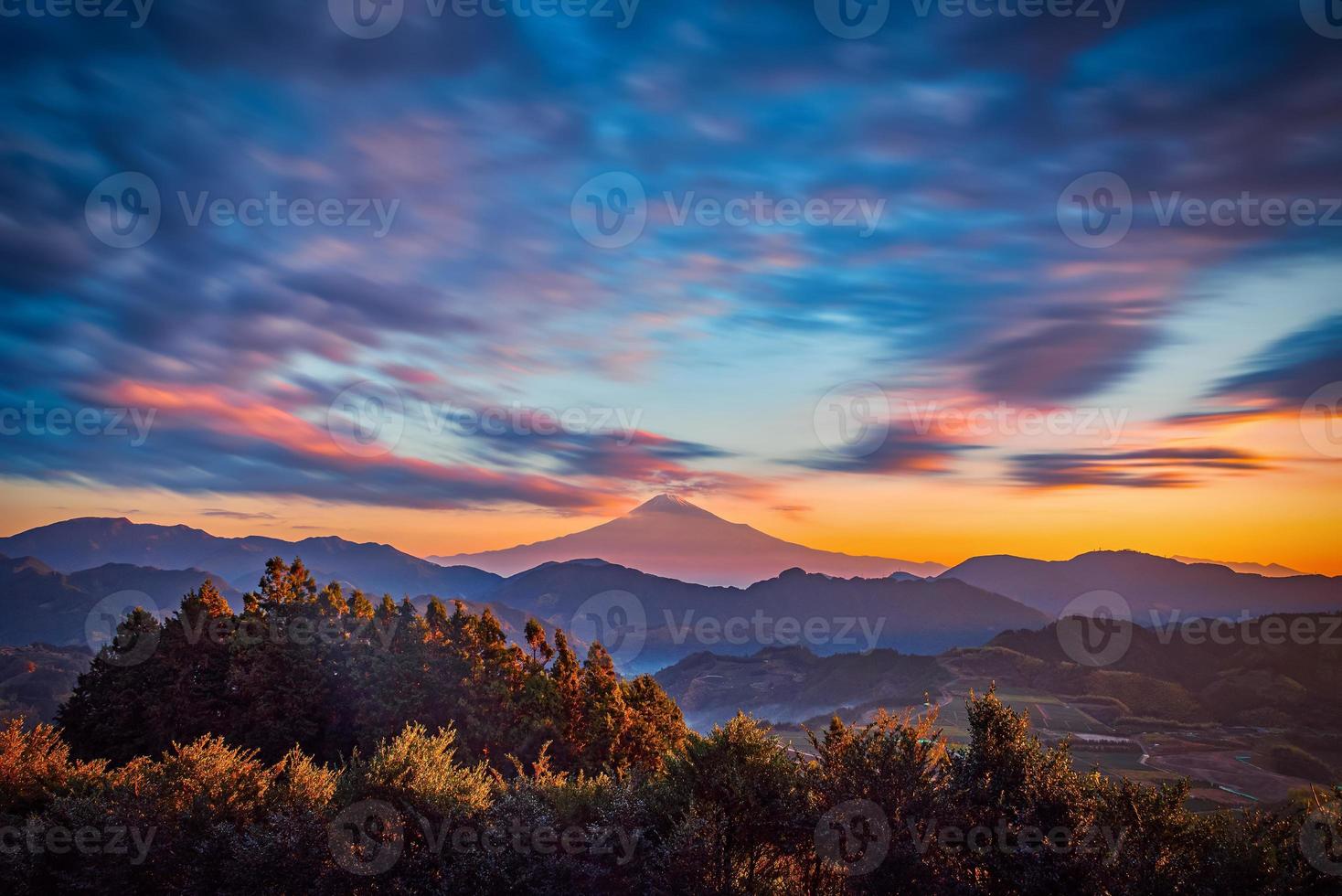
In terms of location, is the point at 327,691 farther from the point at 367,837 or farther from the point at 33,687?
the point at 33,687

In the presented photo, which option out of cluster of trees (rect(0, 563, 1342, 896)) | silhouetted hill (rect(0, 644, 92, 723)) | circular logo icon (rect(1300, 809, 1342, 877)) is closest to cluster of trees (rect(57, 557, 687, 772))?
cluster of trees (rect(0, 563, 1342, 896))

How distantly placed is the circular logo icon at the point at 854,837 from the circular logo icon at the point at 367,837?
32.1 ft

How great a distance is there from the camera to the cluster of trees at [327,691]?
147ft

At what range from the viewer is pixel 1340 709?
5989 inches

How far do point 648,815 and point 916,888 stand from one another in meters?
6.26

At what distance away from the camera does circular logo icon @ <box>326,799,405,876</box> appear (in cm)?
1625

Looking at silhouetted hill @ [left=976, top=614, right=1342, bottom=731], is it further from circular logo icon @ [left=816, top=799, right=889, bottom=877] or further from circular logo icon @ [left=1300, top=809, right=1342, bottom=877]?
circular logo icon @ [left=816, top=799, right=889, bottom=877]

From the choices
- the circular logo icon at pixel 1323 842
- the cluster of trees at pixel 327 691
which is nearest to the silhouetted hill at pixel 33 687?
the cluster of trees at pixel 327 691

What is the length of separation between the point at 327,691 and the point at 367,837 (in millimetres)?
35745

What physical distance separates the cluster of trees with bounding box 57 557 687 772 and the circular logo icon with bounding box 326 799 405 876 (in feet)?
86.6

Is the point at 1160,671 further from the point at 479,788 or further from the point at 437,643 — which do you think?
the point at 479,788

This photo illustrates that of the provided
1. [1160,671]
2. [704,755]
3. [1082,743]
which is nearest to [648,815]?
[704,755]

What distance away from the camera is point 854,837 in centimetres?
1565

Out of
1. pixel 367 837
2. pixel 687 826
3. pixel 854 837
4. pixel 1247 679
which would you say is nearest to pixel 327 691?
pixel 367 837
